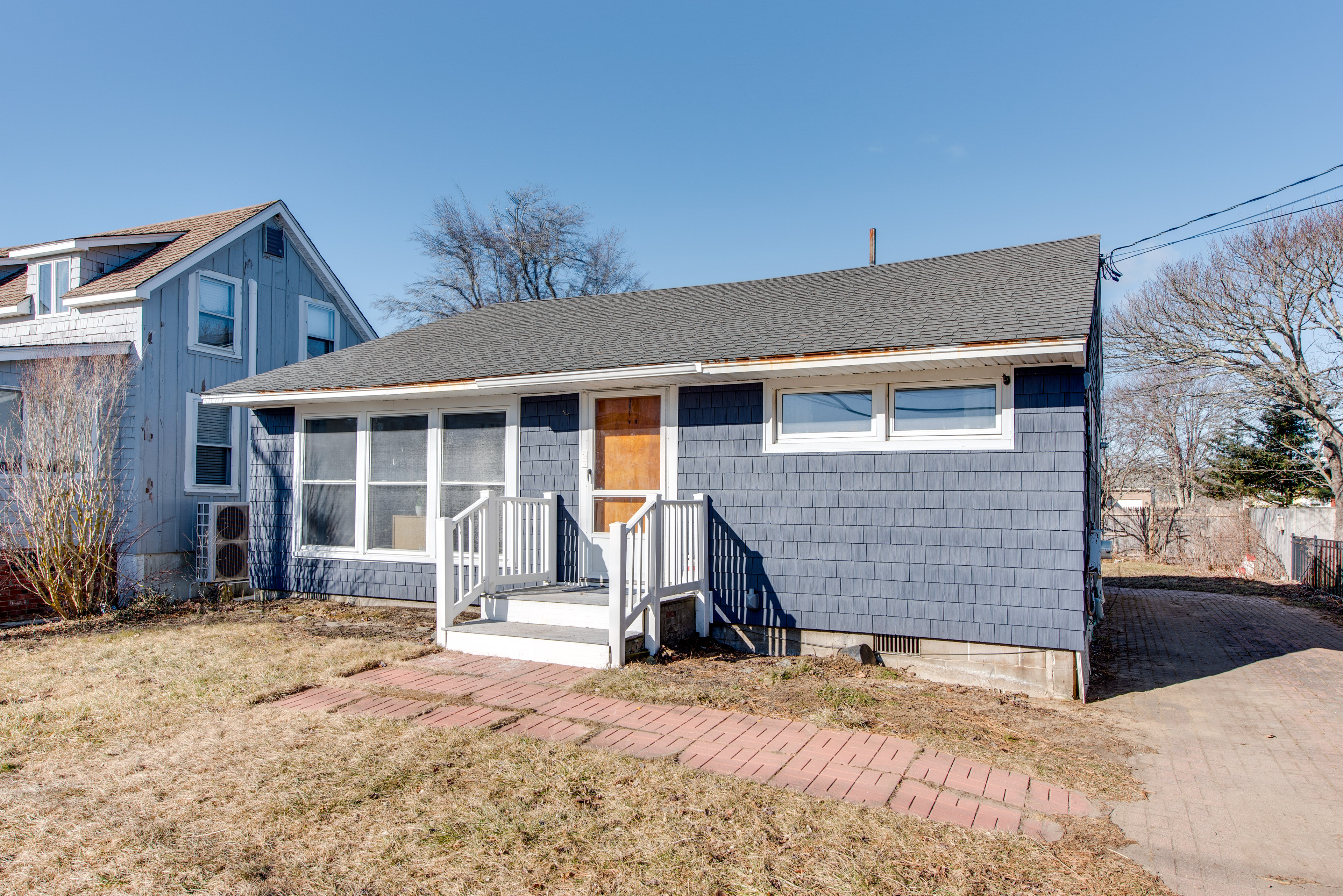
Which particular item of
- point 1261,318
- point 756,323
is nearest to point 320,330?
point 756,323

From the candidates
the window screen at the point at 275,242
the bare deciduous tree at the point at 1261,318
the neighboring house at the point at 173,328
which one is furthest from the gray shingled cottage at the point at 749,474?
the bare deciduous tree at the point at 1261,318

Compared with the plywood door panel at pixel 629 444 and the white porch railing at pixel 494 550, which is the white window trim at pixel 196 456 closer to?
the white porch railing at pixel 494 550

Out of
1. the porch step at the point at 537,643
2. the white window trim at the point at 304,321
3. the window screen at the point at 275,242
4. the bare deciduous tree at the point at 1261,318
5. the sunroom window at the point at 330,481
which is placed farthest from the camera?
the bare deciduous tree at the point at 1261,318

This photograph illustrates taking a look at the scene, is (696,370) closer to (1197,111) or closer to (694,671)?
Answer: (694,671)

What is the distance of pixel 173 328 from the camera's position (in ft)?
38.7

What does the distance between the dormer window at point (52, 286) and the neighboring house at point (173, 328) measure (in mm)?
20

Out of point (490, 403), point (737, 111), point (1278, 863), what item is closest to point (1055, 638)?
point (1278, 863)

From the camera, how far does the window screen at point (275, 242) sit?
13352mm

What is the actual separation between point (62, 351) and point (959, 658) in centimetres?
1175

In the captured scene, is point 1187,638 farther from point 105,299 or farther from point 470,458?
point 105,299

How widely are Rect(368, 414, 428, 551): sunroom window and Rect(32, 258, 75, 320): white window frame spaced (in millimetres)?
6799

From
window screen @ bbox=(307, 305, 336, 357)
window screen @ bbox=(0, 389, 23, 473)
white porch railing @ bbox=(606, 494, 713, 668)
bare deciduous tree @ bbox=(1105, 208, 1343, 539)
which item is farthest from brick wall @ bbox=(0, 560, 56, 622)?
bare deciduous tree @ bbox=(1105, 208, 1343, 539)

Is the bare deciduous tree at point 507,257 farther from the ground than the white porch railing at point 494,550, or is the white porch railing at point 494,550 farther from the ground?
the bare deciduous tree at point 507,257

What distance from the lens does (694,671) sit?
6.23 metres
